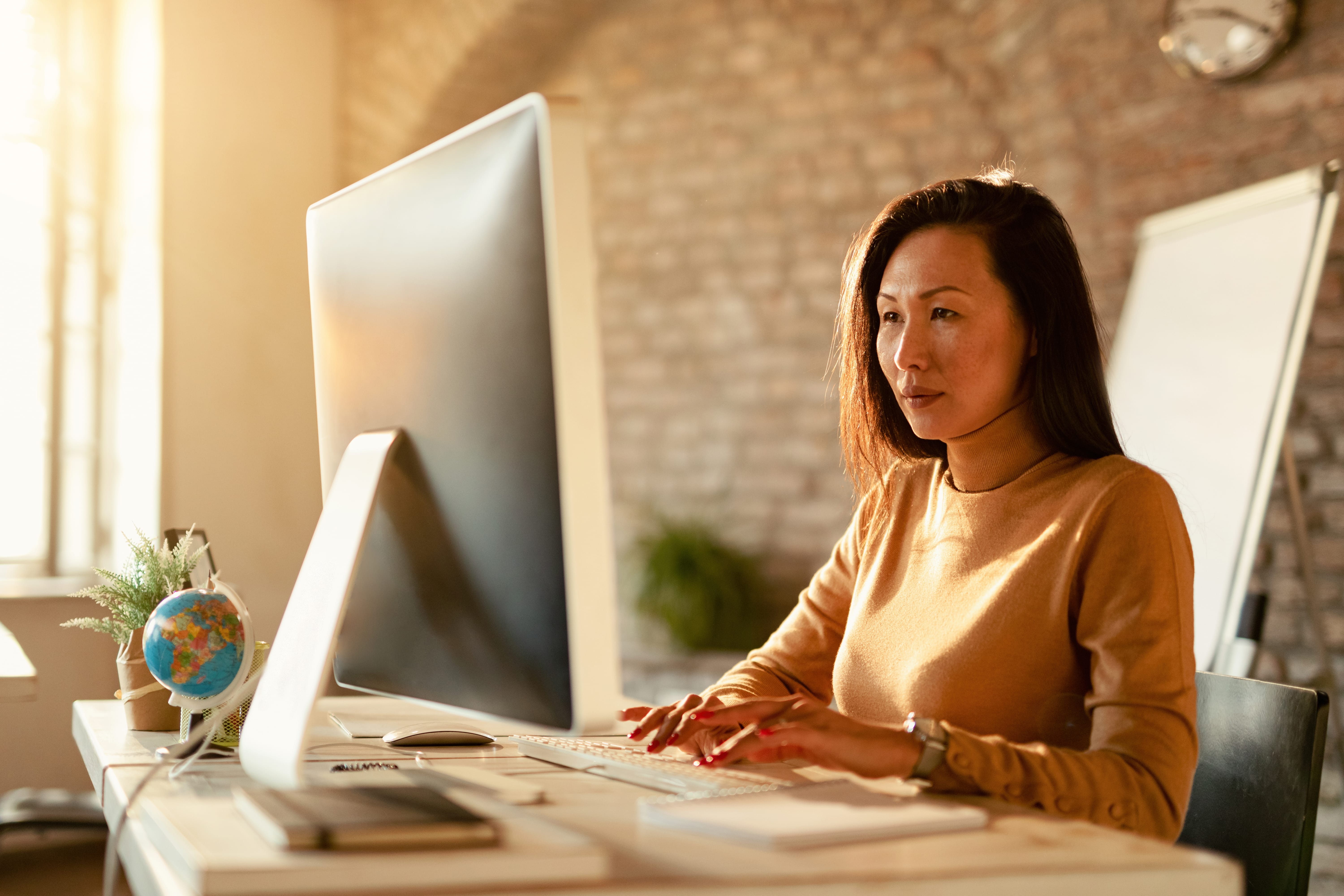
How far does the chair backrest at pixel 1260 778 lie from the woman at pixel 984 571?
0.53 ft

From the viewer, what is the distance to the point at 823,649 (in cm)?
165

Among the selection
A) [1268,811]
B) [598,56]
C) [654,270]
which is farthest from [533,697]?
[598,56]

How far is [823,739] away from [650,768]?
0.60ft

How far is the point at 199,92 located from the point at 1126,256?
115 inches

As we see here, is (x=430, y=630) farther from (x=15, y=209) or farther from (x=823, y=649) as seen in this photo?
(x=15, y=209)

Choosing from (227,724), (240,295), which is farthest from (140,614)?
(240,295)

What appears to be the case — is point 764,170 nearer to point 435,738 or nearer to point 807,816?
point 435,738

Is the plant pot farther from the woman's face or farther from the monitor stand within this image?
the woman's face

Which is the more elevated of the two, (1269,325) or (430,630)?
Answer: (1269,325)

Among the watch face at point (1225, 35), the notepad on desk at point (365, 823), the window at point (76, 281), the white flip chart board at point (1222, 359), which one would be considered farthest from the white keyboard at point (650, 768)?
the window at point (76, 281)

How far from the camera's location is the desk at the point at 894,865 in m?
0.70

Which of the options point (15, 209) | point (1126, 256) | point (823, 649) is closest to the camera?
point (823, 649)

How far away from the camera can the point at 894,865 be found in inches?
29.3

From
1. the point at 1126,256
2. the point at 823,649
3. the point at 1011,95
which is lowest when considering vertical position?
the point at 823,649
